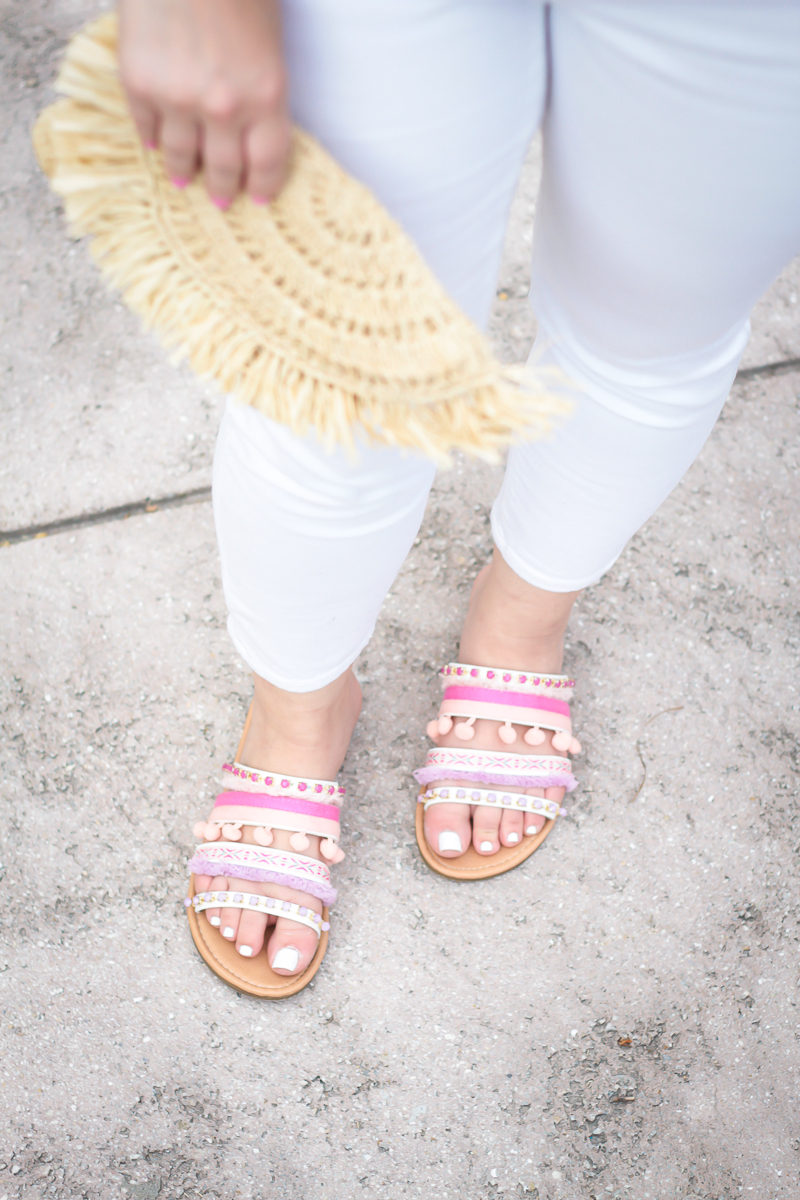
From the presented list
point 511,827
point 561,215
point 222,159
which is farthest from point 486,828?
point 222,159

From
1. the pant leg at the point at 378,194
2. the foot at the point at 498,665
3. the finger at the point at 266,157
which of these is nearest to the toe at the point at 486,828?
the foot at the point at 498,665

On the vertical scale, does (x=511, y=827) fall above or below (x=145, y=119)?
below

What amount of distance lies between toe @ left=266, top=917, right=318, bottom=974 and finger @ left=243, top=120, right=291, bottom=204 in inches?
28.6

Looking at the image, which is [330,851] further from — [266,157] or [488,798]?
[266,157]

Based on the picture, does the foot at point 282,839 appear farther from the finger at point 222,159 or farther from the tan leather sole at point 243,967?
the finger at point 222,159

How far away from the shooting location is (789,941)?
0.98 meters

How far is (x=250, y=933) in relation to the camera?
88 centimetres

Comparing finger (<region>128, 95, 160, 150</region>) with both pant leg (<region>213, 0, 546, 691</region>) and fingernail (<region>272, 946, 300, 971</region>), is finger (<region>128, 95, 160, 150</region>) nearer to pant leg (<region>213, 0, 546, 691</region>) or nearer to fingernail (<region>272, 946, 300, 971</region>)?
pant leg (<region>213, 0, 546, 691</region>)

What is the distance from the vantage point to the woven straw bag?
1.40ft

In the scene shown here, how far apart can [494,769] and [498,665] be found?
12cm

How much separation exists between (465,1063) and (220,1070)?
0.26 metres

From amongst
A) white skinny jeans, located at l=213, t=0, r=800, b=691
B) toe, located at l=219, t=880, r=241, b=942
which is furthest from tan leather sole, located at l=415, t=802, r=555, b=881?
white skinny jeans, located at l=213, t=0, r=800, b=691

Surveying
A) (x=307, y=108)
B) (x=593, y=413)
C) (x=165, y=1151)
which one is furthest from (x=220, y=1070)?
(x=307, y=108)

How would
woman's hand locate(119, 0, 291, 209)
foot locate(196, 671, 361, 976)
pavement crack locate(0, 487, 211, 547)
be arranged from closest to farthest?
woman's hand locate(119, 0, 291, 209) → foot locate(196, 671, 361, 976) → pavement crack locate(0, 487, 211, 547)
